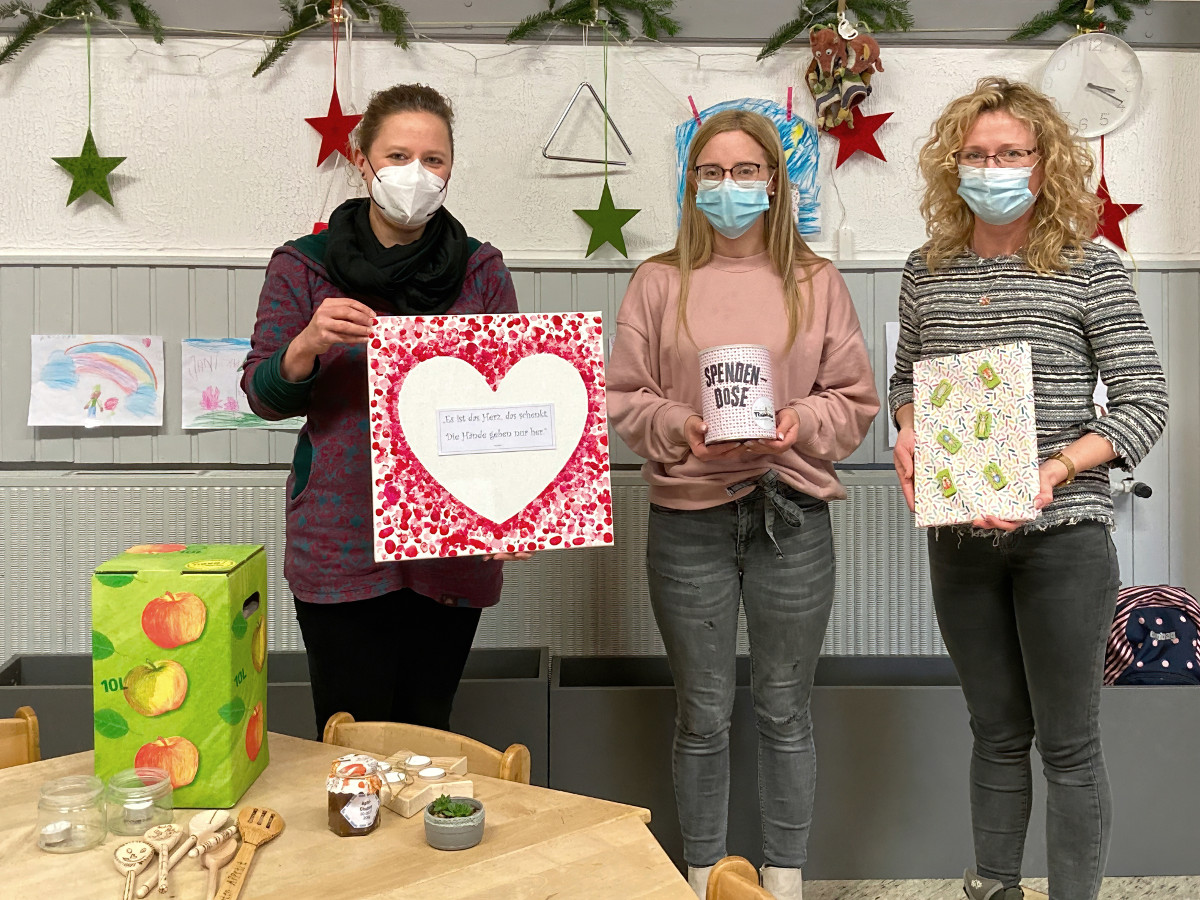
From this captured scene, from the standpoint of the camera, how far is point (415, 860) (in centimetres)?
104

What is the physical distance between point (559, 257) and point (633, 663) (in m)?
1.12

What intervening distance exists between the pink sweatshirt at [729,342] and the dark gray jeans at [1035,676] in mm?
277

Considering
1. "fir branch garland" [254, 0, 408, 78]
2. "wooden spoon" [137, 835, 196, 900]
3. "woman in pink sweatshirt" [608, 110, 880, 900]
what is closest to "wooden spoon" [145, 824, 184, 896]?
"wooden spoon" [137, 835, 196, 900]

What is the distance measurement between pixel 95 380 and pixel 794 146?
199 centimetres

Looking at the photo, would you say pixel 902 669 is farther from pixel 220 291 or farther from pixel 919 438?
pixel 220 291

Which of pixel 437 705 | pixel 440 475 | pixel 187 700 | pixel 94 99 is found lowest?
pixel 437 705

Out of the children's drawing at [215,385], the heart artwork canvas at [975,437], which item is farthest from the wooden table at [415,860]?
the children's drawing at [215,385]

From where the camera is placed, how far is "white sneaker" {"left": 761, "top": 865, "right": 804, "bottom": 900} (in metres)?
1.87

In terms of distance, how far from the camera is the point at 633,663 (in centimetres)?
274

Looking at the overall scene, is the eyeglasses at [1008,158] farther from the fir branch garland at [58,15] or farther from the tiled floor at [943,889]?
the fir branch garland at [58,15]

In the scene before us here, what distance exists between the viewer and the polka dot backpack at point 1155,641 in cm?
238

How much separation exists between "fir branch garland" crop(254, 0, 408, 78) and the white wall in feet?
0.11

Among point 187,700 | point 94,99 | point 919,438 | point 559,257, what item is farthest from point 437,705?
point 94,99

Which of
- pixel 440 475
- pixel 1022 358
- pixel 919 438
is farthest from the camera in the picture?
pixel 919 438
